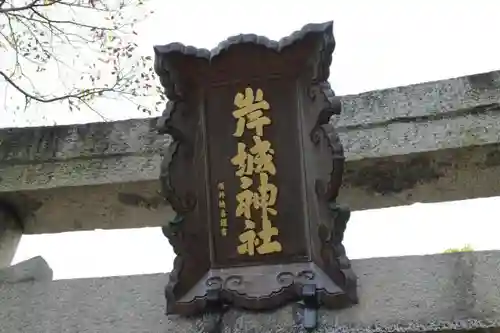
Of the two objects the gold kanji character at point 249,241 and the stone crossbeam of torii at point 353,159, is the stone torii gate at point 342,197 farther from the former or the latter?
the gold kanji character at point 249,241

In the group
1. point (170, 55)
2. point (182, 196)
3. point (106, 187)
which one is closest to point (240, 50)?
point (170, 55)

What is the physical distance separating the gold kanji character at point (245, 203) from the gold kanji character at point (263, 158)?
0.10m

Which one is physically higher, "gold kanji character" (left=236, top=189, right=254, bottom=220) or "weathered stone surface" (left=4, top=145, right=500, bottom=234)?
"weathered stone surface" (left=4, top=145, right=500, bottom=234)

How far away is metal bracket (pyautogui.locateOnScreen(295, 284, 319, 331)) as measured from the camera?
259cm

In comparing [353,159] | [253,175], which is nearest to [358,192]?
[353,159]

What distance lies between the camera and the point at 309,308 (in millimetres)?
2625

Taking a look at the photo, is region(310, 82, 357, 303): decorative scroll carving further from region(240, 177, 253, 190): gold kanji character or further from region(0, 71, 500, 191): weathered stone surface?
region(0, 71, 500, 191): weathered stone surface

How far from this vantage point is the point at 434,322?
99.7 inches

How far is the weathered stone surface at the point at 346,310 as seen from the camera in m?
2.58

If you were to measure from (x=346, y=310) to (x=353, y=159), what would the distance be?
727 mm

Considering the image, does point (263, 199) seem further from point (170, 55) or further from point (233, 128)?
point (170, 55)

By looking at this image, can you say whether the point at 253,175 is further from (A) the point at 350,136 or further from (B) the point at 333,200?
(A) the point at 350,136

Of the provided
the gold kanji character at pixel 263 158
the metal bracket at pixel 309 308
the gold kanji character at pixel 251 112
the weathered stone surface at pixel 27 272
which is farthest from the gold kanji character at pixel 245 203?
the weathered stone surface at pixel 27 272

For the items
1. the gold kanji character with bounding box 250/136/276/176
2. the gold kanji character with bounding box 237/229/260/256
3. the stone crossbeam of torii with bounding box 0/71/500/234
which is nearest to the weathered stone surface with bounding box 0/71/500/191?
the stone crossbeam of torii with bounding box 0/71/500/234
